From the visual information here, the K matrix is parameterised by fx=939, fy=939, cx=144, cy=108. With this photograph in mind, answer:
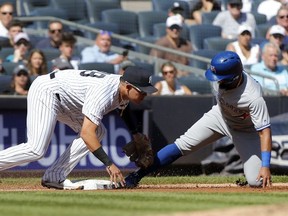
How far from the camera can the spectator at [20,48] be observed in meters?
13.8

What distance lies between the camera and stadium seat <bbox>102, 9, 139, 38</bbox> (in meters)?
16.1

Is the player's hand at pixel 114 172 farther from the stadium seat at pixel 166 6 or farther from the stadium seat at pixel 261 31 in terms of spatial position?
the stadium seat at pixel 166 6

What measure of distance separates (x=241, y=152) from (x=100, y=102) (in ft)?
6.61

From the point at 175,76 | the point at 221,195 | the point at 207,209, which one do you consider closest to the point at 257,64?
the point at 175,76

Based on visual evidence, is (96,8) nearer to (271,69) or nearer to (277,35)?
(277,35)

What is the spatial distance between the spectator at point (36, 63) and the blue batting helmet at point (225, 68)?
14.5 ft

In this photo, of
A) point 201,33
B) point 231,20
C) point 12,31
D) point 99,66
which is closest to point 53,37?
point 12,31

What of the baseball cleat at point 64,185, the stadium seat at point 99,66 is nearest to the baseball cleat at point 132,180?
the baseball cleat at point 64,185

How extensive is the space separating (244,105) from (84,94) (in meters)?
1.61

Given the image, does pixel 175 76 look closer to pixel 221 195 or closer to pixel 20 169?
pixel 20 169

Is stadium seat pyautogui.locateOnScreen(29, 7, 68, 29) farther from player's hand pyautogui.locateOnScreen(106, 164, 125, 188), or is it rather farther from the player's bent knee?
player's hand pyautogui.locateOnScreen(106, 164, 125, 188)

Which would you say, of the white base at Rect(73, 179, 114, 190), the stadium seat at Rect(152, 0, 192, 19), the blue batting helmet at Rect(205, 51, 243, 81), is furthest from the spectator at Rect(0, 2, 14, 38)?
the blue batting helmet at Rect(205, 51, 243, 81)

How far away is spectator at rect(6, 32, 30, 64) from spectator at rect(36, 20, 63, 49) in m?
0.55

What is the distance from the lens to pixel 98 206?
24.1ft
